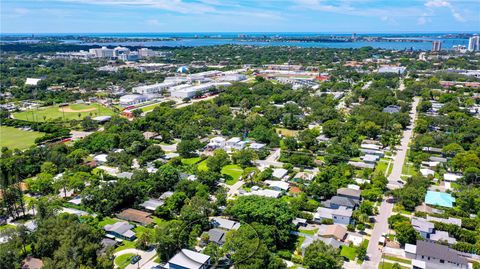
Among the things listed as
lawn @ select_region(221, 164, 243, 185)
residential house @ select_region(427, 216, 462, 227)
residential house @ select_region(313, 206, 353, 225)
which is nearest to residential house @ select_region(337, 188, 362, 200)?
residential house @ select_region(313, 206, 353, 225)

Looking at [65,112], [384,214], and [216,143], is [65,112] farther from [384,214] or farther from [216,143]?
[384,214]

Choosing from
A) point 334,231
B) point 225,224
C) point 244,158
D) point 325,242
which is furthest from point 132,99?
point 325,242

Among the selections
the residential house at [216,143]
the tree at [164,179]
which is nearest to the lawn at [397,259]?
the tree at [164,179]

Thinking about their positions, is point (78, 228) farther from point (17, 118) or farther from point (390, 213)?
point (17, 118)

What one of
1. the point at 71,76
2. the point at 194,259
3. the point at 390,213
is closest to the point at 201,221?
the point at 194,259

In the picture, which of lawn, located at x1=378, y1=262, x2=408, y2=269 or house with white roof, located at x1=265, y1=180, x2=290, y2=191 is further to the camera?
house with white roof, located at x1=265, y1=180, x2=290, y2=191

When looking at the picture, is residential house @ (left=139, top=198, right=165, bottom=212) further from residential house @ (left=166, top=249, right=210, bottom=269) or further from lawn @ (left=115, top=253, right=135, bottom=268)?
residential house @ (left=166, top=249, right=210, bottom=269)

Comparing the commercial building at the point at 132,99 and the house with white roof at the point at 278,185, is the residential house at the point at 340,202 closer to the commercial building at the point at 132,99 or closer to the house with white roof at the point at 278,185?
the house with white roof at the point at 278,185
